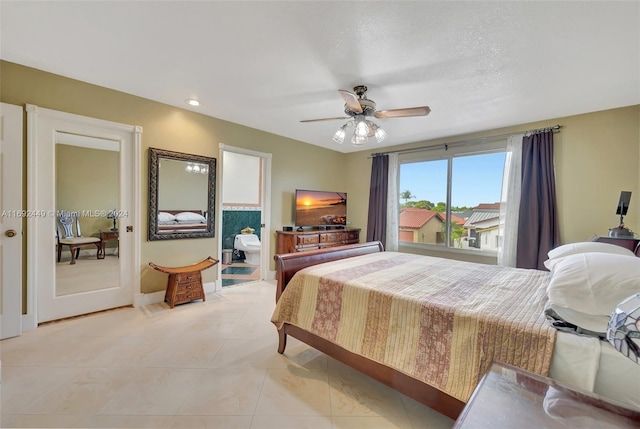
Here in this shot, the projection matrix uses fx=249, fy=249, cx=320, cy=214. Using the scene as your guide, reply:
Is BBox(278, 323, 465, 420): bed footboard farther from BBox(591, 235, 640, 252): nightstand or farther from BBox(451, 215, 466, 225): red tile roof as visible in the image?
BBox(451, 215, 466, 225): red tile roof

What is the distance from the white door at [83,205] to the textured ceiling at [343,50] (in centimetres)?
56

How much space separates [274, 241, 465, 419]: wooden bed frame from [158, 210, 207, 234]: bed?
74.9 inches

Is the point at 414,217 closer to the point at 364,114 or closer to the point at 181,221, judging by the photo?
the point at 364,114

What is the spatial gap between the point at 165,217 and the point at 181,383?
2099 millimetres

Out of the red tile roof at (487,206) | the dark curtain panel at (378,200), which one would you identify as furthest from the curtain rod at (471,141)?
the red tile roof at (487,206)

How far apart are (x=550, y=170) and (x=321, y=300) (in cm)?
348

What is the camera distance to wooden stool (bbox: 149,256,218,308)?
296cm

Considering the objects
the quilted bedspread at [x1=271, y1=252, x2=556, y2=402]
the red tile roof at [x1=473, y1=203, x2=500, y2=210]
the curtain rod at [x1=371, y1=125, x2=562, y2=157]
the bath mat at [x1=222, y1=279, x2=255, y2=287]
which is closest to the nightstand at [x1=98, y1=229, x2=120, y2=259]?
the bath mat at [x1=222, y1=279, x2=255, y2=287]

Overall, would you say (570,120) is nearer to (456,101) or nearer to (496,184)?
(496,184)

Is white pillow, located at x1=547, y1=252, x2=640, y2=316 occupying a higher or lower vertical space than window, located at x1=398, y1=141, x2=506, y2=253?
lower

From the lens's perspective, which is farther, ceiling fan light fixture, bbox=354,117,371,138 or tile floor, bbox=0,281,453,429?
ceiling fan light fixture, bbox=354,117,371,138

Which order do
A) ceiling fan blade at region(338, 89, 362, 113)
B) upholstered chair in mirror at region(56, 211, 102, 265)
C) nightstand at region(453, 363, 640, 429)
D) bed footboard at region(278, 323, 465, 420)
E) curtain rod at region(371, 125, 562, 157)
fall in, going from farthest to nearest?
1. curtain rod at region(371, 125, 562, 157)
2. upholstered chair in mirror at region(56, 211, 102, 265)
3. ceiling fan blade at region(338, 89, 362, 113)
4. bed footboard at region(278, 323, 465, 420)
5. nightstand at region(453, 363, 640, 429)

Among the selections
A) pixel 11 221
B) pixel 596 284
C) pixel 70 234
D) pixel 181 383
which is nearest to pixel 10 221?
pixel 11 221

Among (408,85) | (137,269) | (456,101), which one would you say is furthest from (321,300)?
(456,101)
